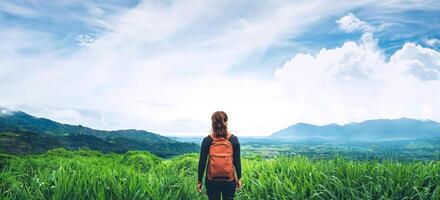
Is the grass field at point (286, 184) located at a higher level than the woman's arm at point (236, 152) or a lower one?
lower

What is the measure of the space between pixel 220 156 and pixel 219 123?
1.78ft

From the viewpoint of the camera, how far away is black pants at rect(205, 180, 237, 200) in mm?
6570

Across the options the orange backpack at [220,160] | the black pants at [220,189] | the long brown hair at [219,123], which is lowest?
the black pants at [220,189]

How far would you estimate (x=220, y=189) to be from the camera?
6645 millimetres

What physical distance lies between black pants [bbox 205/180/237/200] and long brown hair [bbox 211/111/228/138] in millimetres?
784

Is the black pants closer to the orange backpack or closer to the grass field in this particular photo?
the orange backpack

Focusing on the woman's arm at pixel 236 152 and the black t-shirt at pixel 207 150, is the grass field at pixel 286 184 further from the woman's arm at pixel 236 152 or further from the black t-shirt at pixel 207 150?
the woman's arm at pixel 236 152

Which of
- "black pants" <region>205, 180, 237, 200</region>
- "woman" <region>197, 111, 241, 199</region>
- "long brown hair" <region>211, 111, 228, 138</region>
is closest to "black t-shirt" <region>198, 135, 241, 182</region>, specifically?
"woman" <region>197, 111, 241, 199</region>

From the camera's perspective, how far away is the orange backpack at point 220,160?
6516 millimetres

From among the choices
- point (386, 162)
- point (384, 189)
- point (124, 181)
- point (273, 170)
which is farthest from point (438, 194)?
point (124, 181)

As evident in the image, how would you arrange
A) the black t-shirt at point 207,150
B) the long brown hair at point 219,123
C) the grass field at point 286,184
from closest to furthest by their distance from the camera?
the long brown hair at point 219,123 → the black t-shirt at point 207,150 → the grass field at point 286,184

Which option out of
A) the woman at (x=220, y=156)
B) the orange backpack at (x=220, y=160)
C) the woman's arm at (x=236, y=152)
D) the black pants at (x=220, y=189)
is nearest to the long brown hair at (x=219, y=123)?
the woman at (x=220, y=156)

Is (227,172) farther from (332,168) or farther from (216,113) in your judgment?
(332,168)

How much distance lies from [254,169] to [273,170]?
65 centimetres
